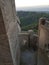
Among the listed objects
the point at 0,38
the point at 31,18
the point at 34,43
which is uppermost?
the point at 0,38

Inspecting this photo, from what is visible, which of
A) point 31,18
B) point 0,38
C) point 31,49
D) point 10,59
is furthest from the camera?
A: point 31,18

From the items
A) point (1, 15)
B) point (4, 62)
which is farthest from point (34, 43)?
point (1, 15)

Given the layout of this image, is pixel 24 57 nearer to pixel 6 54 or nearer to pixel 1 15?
pixel 6 54

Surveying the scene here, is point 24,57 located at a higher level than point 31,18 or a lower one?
higher

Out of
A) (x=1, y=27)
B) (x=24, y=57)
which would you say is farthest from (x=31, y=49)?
(x=1, y=27)

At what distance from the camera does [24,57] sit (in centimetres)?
828

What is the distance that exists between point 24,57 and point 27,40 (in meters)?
2.24

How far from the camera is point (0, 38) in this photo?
3.52 m

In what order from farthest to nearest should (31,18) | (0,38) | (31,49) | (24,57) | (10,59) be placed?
(31,18)
(31,49)
(24,57)
(10,59)
(0,38)

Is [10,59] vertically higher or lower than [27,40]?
→ higher

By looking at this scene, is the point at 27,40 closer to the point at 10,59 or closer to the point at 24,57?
the point at 24,57

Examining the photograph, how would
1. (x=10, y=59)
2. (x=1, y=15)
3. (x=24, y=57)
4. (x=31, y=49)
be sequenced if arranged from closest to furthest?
(x=1, y=15), (x=10, y=59), (x=24, y=57), (x=31, y=49)

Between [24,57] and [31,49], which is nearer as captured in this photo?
[24,57]

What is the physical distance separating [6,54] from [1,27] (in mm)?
613
